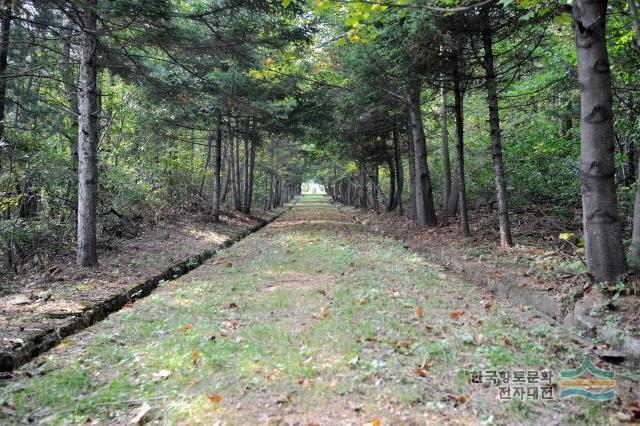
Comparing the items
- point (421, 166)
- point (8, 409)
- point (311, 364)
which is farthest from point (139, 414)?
point (421, 166)

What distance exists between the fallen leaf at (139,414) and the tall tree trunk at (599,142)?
16.1ft

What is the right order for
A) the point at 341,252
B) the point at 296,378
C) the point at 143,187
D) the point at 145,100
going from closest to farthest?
the point at 296,378 → the point at 341,252 → the point at 143,187 → the point at 145,100

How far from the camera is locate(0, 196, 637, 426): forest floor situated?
9.71 feet

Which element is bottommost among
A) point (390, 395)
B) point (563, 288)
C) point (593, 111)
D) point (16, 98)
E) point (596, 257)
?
point (390, 395)

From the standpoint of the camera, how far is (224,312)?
5395mm

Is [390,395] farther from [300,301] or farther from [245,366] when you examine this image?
[300,301]

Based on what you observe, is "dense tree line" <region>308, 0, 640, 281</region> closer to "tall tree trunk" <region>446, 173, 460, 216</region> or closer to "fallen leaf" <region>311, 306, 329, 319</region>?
"tall tree trunk" <region>446, 173, 460, 216</region>

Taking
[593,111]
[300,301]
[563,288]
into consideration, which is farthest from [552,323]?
[300,301]

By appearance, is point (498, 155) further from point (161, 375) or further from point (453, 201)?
point (161, 375)

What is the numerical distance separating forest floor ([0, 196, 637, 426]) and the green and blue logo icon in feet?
0.22

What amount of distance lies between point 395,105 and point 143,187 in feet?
29.9

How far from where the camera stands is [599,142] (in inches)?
193

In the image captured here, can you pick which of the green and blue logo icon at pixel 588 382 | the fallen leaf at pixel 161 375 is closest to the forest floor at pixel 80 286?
the fallen leaf at pixel 161 375

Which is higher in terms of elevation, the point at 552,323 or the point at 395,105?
the point at 395,105
